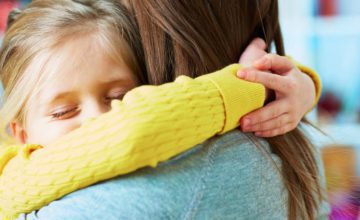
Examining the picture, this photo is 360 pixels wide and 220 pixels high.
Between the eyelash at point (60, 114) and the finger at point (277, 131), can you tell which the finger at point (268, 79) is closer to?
the finger at point (277, 131)

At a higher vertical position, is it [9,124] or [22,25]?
[22,25]

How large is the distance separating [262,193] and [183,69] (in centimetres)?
25

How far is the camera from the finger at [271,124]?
33.9 inches

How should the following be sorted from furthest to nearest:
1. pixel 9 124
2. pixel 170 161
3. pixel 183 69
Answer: pixel 9 124, pixel 183 69, pixel 170 161

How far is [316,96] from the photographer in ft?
3.59

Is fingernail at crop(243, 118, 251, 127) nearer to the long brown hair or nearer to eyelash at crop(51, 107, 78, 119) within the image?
the long brown hair

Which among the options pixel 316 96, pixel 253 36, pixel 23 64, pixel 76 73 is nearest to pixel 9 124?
pixel 23 64

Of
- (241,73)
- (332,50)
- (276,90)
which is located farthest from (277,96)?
(332,50)

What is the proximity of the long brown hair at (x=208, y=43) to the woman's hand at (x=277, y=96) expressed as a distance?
4cm

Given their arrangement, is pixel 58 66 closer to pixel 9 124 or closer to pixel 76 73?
pixel 76 73

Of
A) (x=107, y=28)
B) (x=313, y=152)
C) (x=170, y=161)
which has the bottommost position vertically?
(x=313, y=152)

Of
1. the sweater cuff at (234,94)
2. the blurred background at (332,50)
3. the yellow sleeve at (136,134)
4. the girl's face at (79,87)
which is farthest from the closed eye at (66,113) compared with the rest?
the blurred background at (332,50)

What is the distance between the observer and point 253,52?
0.95 meters

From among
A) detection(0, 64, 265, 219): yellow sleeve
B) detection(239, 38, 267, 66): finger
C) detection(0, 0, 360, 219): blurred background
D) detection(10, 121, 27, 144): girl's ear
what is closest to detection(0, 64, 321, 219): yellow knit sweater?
detection(0, 64, 265, 219): yellow sleeve
